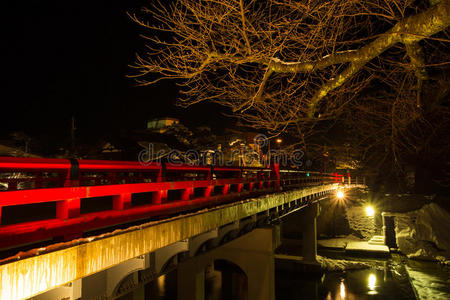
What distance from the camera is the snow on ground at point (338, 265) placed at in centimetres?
2145

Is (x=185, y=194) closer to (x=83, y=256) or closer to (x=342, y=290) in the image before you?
(x=83, y=256)

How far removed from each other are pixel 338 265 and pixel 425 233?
21.4ft

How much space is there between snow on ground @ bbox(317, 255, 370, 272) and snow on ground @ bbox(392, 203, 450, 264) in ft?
11.7

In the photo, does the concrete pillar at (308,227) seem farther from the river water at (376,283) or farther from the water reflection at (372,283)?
the water reflection at (372,283)

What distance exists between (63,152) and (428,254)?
3057cm

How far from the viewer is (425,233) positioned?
22047 millimetres

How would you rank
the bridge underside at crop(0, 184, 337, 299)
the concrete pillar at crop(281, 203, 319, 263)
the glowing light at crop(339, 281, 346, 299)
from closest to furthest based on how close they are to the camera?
the bridge underside at crop(0, 184, 337, 299), the glowing light at crop(339, 281, 346, 299), the concrete pillar at crop(281, 203, 319, 263)

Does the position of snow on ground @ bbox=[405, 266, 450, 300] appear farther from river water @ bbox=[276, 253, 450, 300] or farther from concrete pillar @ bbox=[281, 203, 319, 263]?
concrete pillar @ bbox=[281, 203, 319, 263]

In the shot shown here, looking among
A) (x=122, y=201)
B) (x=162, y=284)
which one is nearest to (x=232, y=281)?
(x=162, y=284)

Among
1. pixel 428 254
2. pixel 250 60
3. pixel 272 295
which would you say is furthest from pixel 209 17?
pixel 428 254

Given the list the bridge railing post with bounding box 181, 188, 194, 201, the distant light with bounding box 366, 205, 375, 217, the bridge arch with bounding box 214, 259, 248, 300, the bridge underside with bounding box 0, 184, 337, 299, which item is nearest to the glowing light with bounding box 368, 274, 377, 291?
the bridge arch with bounding box 214, 259, 248, 300

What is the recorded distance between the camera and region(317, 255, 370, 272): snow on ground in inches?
845

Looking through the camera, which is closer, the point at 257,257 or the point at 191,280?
the point at 191,280

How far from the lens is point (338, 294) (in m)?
17.7
